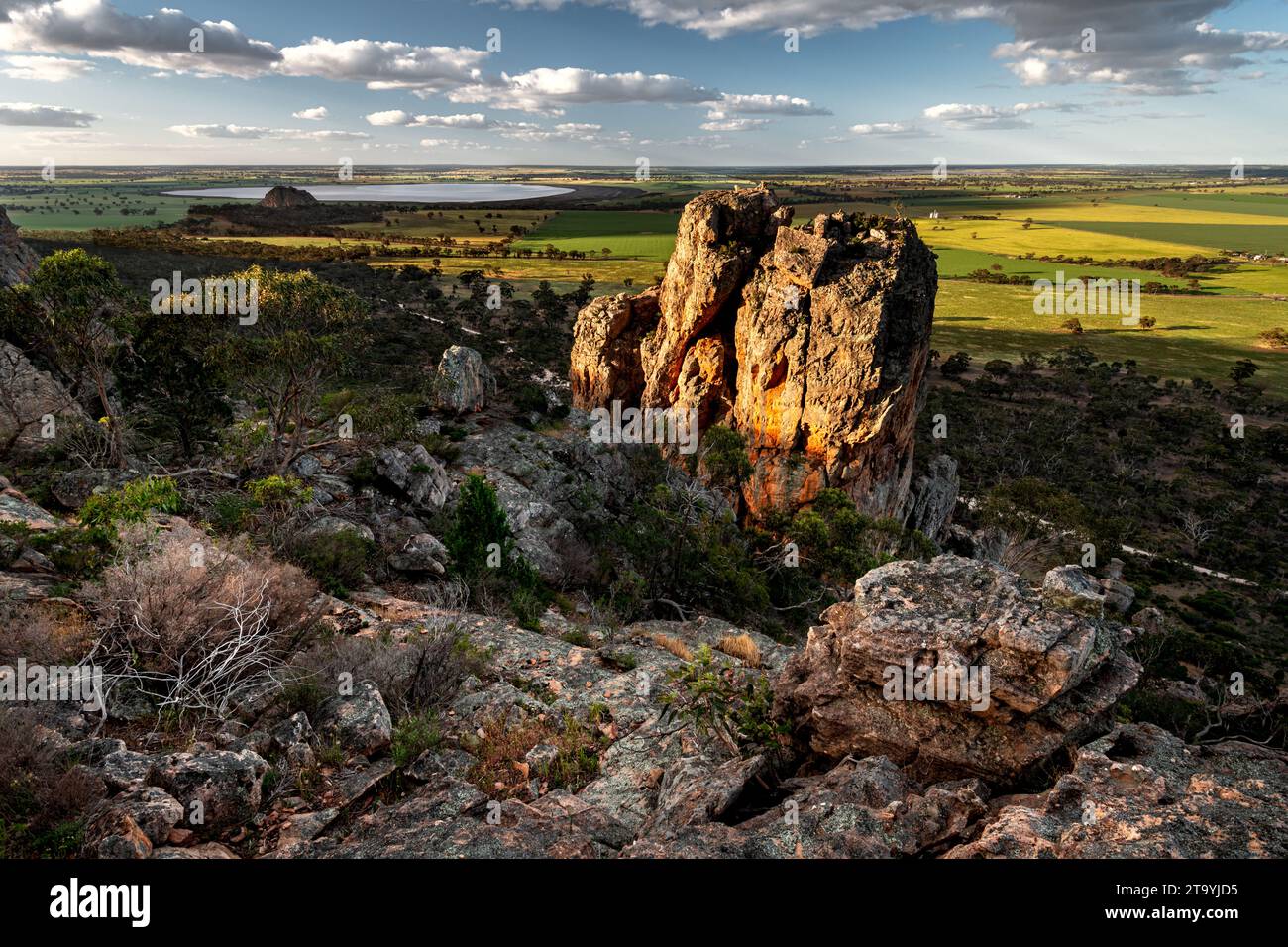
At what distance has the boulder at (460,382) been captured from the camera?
33.3 meters

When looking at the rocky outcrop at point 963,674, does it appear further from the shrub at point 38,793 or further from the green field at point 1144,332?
the green field at point 1144,332

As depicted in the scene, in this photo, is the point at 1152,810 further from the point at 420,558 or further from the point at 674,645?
the point at 420,558

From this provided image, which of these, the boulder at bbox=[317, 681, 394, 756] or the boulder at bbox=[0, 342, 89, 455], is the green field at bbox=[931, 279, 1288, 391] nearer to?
the boulder at bbox=[0, 342, 89, 455]

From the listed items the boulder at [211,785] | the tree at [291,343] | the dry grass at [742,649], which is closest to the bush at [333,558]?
the tree at [291,343]

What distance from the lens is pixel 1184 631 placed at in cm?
3975

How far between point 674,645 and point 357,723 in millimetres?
9233

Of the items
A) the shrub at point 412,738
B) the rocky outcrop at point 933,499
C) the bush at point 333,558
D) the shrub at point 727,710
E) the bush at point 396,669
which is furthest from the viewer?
the rocky outcrop at point 933,499

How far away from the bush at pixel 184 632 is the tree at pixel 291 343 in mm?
11064

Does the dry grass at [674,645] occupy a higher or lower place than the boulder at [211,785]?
lower

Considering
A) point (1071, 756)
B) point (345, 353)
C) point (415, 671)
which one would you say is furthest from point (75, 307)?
point (1071, 756)

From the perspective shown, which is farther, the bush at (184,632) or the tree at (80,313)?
the tree at (80,313)

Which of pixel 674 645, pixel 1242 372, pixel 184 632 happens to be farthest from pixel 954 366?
pixel 184 632

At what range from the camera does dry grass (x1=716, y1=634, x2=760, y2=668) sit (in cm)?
1658

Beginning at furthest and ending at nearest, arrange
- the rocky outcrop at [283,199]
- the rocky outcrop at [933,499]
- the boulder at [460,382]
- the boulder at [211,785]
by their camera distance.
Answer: the rocky outcrop at [283,199] < the rocky outcrop at [933,499] < the boulder at [460,382] < the boulder at [211,785]
